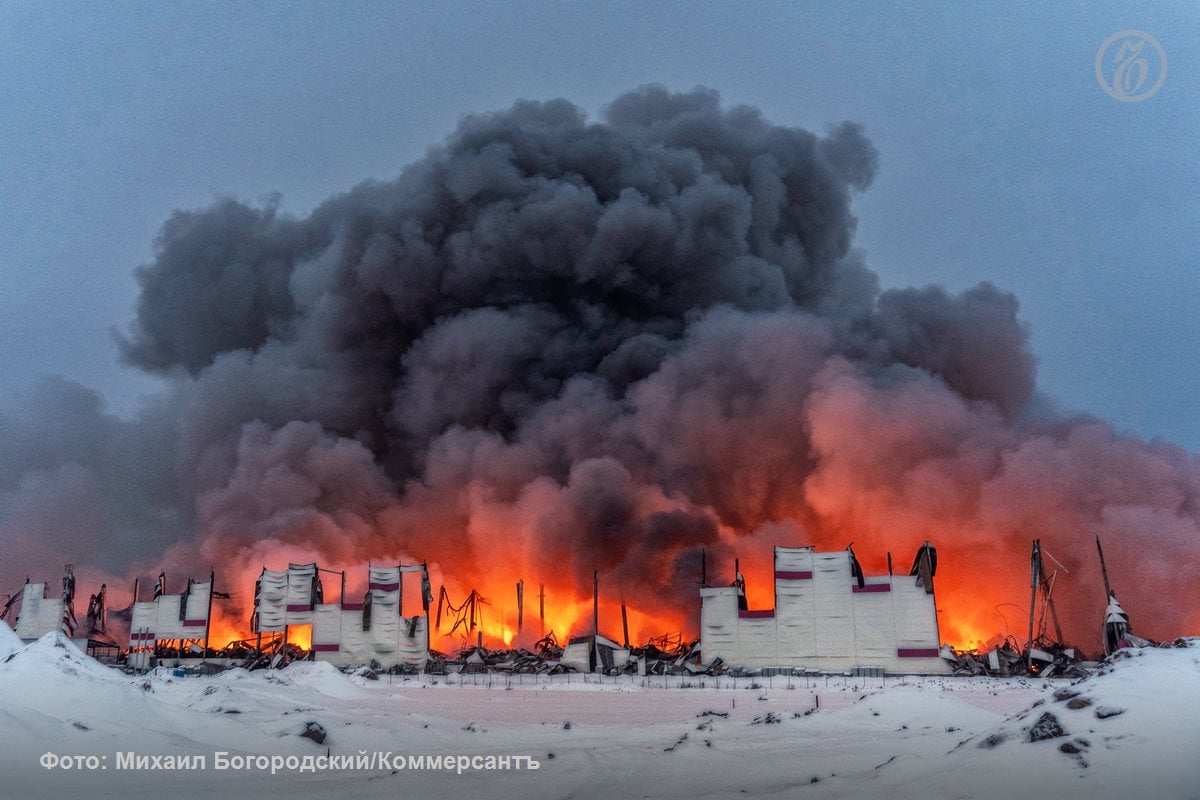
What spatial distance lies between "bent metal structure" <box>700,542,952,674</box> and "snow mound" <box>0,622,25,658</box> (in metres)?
36.3

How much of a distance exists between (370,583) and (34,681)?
3631cm

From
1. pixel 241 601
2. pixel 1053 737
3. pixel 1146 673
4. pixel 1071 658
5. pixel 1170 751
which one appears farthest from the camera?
pixel 241 601

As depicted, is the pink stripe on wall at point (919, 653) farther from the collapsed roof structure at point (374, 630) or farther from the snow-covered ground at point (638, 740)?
the collapsed roof structure at point (374, 630)

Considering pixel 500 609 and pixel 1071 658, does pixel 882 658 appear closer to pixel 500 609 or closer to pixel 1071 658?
pixel 1071 658

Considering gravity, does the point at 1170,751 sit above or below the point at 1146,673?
below

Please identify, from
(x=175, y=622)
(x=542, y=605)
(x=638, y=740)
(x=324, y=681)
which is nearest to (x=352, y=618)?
(x=542, y=605)

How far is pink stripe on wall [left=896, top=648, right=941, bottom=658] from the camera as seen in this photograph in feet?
182

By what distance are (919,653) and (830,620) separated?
5133 millimetres

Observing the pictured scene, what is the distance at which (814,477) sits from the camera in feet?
255

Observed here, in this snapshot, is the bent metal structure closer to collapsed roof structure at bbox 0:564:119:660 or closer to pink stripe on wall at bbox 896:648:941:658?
pink stripe on wall at bbox 896:648:941:658

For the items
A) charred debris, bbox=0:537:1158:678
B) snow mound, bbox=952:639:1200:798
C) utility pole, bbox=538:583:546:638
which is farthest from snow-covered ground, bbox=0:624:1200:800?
utility pole, bbox=538:583:546:638

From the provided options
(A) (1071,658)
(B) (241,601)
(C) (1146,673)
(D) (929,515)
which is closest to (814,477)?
(D) (929,515)

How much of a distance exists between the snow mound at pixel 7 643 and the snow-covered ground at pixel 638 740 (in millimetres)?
113

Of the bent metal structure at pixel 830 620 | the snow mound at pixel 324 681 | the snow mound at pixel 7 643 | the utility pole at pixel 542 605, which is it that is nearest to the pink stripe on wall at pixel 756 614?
the bent metal structure at pixel 830 620
